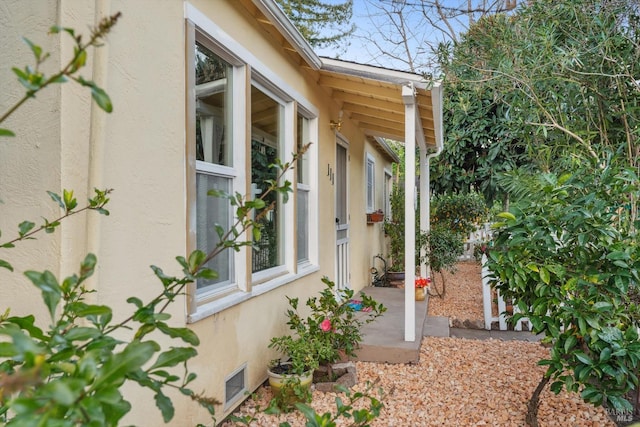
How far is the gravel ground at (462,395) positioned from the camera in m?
3.13

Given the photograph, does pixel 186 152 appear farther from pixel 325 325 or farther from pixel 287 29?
pixel 325 325

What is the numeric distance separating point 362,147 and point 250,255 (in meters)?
5.02

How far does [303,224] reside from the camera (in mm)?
4953

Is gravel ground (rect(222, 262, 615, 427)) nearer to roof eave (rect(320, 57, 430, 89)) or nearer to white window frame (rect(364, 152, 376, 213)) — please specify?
roof eave (rect(320, 57, 430, 89))

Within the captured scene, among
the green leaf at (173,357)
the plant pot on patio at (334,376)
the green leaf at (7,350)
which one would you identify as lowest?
the plant pot on patio at (334,376)

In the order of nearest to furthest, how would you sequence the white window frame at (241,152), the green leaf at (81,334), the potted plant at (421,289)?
the green leaf at (81,334) < the white window frame at (241,152) < the potted plant at (421,289)

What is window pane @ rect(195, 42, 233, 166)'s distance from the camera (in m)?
2.92

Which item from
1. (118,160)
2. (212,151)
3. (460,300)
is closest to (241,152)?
(212,151)

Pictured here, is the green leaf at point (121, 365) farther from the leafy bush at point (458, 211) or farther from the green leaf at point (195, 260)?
the leafy bush at point (458, 211)

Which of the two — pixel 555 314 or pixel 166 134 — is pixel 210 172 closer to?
pixel 166 134

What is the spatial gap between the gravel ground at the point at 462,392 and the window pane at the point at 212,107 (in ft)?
5.36

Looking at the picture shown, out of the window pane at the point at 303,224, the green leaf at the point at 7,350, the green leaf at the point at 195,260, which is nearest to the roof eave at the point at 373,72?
the window pane at the point at 303,224

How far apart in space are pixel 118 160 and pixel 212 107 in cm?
113

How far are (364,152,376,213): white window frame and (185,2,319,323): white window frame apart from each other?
150 inches
